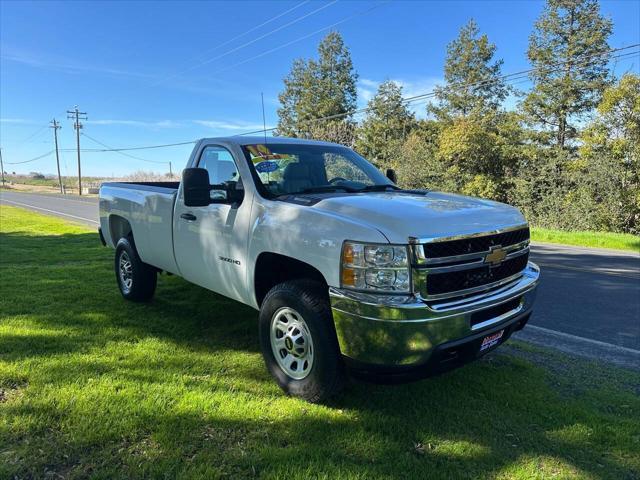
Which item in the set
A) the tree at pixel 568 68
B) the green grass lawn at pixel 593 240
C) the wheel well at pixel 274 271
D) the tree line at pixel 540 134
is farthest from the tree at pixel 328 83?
the wheel well at pixel 274 271

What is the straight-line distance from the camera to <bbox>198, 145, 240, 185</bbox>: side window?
421cm

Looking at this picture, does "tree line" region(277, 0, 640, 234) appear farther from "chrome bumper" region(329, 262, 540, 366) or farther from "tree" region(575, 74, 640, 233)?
"chrome bumper" region(329, 262, 540, 366)

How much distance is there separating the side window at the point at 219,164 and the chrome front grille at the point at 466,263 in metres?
2.00

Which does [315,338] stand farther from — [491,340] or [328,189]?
[328,189]

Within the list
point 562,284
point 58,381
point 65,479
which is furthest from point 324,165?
point 562,284

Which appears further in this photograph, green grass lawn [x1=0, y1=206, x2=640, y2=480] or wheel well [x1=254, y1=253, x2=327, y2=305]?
wheel well [x1=254, y1=253, x2=327, y2=305]

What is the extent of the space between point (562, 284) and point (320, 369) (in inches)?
246

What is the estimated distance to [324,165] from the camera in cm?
444

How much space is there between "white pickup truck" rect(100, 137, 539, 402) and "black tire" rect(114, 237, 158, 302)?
42.7 inches

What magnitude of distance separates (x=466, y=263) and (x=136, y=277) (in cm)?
404

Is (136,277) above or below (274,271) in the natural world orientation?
below

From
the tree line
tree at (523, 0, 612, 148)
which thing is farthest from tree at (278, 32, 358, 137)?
tree at (523, 0, 612, 148)

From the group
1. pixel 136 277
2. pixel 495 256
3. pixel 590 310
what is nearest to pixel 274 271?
pixel 495 256

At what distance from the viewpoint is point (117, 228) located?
6.31 m
